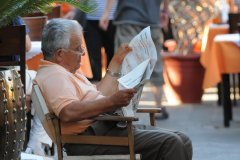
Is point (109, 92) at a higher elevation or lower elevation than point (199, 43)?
higher

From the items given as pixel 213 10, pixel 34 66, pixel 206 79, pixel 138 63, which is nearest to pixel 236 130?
pixel 206 79

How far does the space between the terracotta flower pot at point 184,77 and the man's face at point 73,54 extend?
5.76m

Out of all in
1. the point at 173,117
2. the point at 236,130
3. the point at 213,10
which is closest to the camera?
the point at 236,130

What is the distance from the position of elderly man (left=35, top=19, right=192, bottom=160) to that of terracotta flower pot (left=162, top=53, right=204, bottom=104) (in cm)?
572

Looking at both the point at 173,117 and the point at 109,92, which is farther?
the point at 173,117

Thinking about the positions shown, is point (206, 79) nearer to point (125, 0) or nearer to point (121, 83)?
point (125, 0)

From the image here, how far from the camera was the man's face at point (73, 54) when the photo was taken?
4.87 meters

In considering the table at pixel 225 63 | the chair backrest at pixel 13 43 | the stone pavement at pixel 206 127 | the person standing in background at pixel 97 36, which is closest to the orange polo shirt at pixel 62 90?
the chair backrest at pixel 13 43

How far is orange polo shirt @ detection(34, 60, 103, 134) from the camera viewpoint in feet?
15.4

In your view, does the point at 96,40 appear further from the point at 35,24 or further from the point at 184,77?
Result: the point at 35,24

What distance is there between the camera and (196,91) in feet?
35.0

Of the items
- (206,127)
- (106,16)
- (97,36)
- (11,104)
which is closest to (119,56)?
(11,104)

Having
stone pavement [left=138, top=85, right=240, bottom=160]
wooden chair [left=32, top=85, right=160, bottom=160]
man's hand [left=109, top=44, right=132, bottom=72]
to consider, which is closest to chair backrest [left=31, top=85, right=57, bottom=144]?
wooden chair [left=32, top=85, right=160, bottom=160]

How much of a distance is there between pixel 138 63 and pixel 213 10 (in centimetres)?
684
